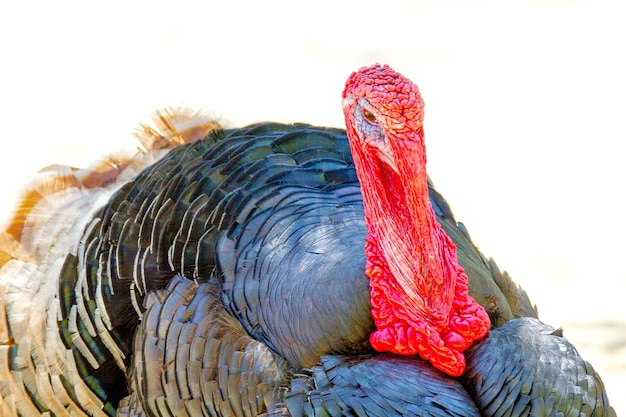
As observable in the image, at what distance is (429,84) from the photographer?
7.59 meters

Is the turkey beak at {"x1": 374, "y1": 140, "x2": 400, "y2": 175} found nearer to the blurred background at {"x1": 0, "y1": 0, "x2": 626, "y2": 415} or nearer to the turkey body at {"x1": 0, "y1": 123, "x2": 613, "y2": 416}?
the turkey body at {"x1": 0, "y1": 123, "x2": 613, "y2": 416}

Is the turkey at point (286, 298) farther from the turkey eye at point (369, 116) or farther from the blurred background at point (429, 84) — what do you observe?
the blurred background at point (429, 84)

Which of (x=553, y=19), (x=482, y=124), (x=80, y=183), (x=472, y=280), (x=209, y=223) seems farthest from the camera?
(x=553, y=19)

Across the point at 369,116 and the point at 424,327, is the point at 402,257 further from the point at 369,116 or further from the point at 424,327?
the point at 369,116

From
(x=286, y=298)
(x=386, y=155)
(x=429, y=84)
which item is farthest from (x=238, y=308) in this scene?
(x=429, y=84)

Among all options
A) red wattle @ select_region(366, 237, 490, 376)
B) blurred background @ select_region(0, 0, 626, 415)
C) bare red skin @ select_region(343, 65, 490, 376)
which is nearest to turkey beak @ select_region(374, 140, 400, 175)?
bare red skin @ select_region(343, 65, 490, 376)

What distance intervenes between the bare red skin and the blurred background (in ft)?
8.98

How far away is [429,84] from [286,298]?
4.62 m

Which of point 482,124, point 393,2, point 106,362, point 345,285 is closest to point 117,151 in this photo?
point 106,362

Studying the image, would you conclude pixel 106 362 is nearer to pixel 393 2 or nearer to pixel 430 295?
pixel 430 295

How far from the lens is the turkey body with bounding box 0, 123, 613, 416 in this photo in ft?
9.74

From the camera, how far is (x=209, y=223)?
3609mm

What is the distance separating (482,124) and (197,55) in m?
2.19

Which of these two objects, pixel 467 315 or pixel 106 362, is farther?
pixel 106 362
